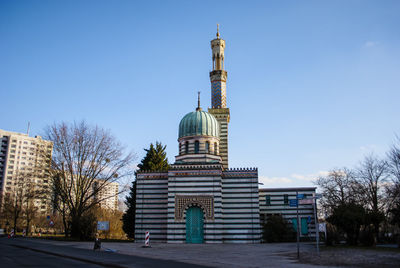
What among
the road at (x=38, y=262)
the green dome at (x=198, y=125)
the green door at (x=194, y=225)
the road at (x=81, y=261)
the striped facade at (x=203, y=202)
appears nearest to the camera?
the road at (x=38, y=262)

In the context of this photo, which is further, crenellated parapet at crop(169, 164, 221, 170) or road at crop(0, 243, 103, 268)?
crenellated parapet at crop(169, 164, 221, 170)

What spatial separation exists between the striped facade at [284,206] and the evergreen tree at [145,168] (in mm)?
13272

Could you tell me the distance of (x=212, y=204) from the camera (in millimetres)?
31578

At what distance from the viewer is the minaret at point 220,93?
4115 centimetres

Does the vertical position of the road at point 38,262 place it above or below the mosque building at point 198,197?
below

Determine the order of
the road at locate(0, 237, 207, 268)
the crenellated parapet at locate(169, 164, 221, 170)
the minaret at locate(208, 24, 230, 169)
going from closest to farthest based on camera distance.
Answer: the road at locate(0, 237, 207, 268) < the crenellated parapet at locate(169, 164, 221, 170) < the minaret at locate(208, 24, 230, 169)

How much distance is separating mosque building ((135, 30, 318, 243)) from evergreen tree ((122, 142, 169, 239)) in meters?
7.09

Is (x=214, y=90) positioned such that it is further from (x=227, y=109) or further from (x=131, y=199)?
(x=131, y=199)

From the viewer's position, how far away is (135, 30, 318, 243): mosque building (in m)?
31.4

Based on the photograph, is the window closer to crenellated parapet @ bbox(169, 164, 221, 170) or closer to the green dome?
crenellated parapet @ bbox(169, 164, 221, 170)

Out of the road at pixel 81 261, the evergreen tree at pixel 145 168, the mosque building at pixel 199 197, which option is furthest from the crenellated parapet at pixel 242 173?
the road at pixel 81 261

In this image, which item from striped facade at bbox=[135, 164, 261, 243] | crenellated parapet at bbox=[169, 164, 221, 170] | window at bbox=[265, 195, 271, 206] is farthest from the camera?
window at bbox=[265, 195, 271, 206]

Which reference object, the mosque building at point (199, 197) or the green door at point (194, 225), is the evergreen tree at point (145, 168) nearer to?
the mosque building at point (199, 197)

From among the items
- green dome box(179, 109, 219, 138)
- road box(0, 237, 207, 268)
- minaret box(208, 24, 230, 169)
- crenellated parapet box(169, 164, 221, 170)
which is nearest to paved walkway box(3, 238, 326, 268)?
road box(0, 237, 207, 268)
